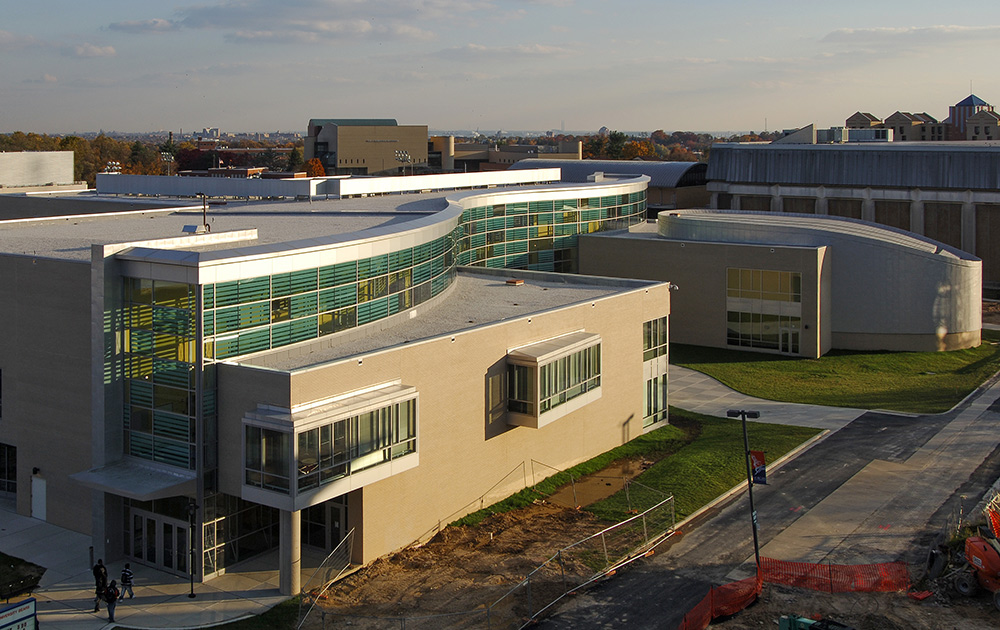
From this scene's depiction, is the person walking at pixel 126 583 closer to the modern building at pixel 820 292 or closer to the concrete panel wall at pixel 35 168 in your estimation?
the modern building at pixel 820 292

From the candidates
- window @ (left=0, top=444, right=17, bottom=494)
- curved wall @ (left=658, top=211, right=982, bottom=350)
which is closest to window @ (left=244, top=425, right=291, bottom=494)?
window @ (left=0, top=444, right=17, bottom=494)

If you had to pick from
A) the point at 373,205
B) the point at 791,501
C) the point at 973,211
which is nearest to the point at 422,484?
the point at 791,501

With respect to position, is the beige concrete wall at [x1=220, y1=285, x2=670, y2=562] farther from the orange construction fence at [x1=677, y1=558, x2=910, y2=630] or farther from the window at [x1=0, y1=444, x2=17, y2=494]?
the window at [x1=0, y1=444, x2=17, y2=494]

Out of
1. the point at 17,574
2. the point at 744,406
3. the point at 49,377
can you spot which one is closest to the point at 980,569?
the point at 744,406

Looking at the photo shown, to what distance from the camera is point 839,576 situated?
30.4 meters

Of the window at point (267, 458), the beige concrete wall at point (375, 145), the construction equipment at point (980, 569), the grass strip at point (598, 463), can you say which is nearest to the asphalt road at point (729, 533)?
the grass strip at point (598, 463)

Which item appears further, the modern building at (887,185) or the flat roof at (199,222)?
the modern building at (887,185)

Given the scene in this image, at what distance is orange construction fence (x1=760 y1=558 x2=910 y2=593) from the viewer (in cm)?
2979

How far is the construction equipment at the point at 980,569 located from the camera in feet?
93.8

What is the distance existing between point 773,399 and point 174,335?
105 ft

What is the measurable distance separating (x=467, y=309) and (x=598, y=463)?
8.21m

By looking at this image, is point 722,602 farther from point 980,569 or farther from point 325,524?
point 325,524

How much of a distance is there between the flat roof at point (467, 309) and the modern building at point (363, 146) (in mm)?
110693

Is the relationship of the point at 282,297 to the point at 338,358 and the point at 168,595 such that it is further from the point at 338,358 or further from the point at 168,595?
the point at 168,595
